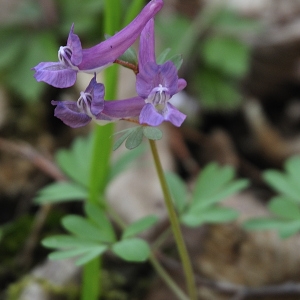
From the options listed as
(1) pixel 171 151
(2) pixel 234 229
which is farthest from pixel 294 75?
(2) pixel 234 229

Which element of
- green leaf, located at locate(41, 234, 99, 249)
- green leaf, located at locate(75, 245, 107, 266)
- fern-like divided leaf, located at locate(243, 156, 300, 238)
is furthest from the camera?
fern-like divided leaf, located at locate(243, 156, 300, 238)

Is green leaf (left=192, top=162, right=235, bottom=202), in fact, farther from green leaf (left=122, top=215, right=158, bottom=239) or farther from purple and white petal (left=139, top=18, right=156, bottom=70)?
purple and white petal (left=139, top=18, right=156, bottom=70)

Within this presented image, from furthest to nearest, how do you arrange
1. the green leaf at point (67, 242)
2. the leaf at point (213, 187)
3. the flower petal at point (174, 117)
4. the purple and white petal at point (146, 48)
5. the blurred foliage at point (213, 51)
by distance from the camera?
the blurred foliage at point (213, 51) → the leaf at point (213, 187) → the green leaf at point (67, 242) → the purple and white petal at point (146, 48) → the flower petal at point (174, 117)

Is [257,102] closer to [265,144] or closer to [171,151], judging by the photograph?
[265,144]

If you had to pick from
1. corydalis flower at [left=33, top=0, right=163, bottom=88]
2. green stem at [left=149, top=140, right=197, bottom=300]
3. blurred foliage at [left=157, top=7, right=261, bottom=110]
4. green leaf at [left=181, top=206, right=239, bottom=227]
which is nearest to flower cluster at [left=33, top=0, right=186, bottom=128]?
corydalis flower at [left=33, top=0, right=163, bottom=88]

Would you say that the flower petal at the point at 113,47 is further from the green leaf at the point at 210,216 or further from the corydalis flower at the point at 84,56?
the green leaf at the point at 210,216

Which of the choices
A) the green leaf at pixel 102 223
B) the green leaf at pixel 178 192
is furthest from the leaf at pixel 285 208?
the green leaf at pixel 102 223

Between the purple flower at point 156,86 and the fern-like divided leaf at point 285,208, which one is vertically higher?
the purple flower at point 156,86
